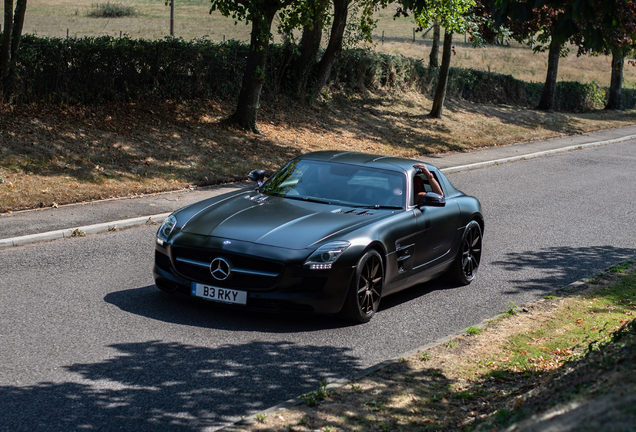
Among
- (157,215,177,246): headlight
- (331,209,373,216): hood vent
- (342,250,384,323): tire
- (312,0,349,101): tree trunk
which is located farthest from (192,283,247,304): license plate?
(312,0,349,101): tree trunk

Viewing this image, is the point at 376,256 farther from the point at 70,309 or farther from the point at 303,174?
the point at 70,309

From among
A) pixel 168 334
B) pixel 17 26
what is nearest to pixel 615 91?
pixel 17 26

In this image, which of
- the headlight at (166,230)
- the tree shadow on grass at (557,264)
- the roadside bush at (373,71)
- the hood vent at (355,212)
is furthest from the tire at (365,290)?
the roadside bush at (373,71)

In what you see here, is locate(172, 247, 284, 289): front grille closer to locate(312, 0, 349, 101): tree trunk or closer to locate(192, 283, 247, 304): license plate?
locate(192, 283, 247, 304): license plate

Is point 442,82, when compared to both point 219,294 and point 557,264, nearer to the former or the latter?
point 557,264

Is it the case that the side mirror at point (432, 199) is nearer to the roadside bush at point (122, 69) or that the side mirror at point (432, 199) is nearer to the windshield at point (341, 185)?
the windshield at point (341, 185)

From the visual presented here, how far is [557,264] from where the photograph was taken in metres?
10.2

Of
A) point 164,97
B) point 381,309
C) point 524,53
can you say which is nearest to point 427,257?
point 381,309

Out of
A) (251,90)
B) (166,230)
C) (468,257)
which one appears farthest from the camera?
(251,90)

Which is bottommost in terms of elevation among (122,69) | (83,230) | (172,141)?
(83,230)

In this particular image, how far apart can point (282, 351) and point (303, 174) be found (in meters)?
2.74

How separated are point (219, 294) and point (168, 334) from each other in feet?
1.98

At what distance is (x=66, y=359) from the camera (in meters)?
5.83

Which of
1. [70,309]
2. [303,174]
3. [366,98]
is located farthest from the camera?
[366,98]
